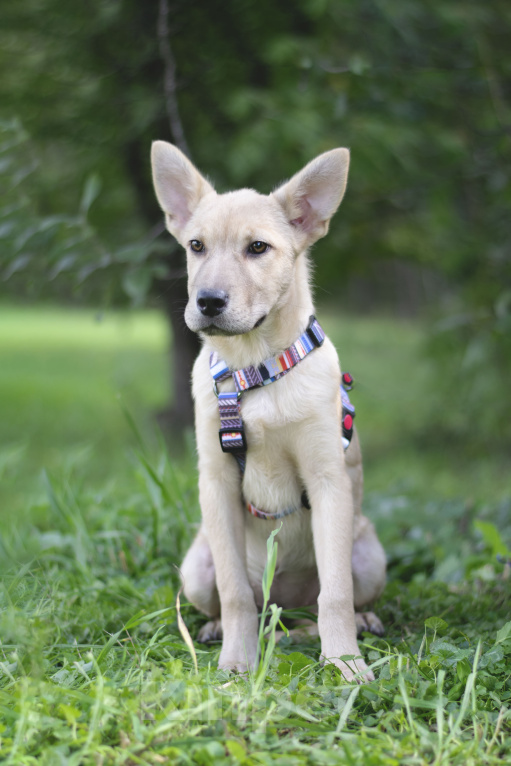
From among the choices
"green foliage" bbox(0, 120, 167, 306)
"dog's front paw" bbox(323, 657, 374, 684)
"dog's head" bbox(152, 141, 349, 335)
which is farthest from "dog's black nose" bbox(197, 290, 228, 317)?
"green foliage" bbox(0, 120, 167, 306)

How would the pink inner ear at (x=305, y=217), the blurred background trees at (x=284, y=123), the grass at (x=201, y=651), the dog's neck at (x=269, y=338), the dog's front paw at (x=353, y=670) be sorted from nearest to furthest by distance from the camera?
the grass at (x=201, y=651), the dog's front paw at (x=353, y=670), the dog's neck at (x=269, y=338), the pink inner ear at (x=305, y=217), the blurred background trees at (x=284, y=123)

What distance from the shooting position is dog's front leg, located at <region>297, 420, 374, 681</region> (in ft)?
9.52

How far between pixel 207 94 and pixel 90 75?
998mm

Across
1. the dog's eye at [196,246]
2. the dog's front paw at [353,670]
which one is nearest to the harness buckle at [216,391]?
the dog's eye at [196,246]

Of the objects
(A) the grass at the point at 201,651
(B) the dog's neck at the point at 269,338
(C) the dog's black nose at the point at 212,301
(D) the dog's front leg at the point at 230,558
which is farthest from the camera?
(B) the dog's neck at the point at 269,338

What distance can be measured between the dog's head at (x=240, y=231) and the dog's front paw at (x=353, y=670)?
4.34 ft

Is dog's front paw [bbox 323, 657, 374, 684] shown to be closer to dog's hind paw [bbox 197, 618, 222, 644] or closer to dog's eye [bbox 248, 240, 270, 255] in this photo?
dog's hind paw [bbox 197, 618, 222, 644]

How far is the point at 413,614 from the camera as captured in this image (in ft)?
11.5

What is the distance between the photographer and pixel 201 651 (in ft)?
9.51

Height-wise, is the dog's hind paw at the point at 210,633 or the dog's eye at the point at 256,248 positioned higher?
the dog's eye at the point at 256,248

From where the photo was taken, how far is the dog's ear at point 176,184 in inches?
134

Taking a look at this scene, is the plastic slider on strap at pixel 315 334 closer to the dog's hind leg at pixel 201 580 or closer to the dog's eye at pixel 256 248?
the dog's eye at pixel 256 248

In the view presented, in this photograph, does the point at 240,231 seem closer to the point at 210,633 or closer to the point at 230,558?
the point at 230,558

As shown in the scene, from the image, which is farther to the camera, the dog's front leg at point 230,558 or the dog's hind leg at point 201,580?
the dog's hind leg at point 201,580
